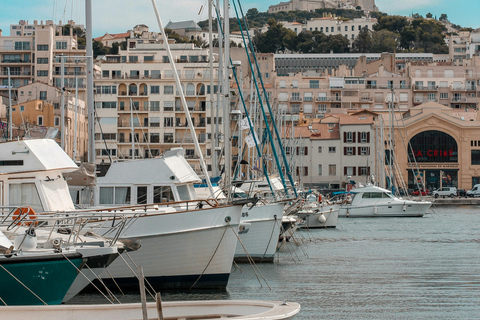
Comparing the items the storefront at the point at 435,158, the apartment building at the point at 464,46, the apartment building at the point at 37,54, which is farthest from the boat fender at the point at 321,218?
the apartment building at the point at 464,46

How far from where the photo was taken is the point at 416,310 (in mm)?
21766

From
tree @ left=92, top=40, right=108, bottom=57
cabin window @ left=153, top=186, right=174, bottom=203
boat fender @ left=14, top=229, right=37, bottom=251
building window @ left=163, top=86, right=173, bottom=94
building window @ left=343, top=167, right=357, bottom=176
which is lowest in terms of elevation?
building window @ left=343, top=167, right=357, bottom=176

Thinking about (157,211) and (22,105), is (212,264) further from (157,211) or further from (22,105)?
(22,105)

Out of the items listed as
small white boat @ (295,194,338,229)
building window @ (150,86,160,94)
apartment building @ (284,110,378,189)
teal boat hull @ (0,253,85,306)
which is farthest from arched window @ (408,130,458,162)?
teal boat hull @ (0,253,85,306)

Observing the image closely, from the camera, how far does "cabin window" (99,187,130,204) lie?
25109 millimetres

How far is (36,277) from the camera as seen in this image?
1686 centimetres

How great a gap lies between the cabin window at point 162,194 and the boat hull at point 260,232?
4175 millimetres

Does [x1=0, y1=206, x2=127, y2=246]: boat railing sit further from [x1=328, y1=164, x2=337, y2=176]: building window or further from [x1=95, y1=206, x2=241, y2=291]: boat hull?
[x1=328, y1=164, x2=337, y2=176]: building window

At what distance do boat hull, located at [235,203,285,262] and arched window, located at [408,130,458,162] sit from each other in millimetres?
76450

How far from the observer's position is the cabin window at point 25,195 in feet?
70.8

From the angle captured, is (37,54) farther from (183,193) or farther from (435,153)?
(183,193)

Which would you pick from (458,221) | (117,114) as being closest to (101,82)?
(117,114)

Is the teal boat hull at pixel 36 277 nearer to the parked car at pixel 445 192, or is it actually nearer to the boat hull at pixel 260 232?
the boat hull at pixel 260 232

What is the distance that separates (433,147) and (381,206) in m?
37.3
